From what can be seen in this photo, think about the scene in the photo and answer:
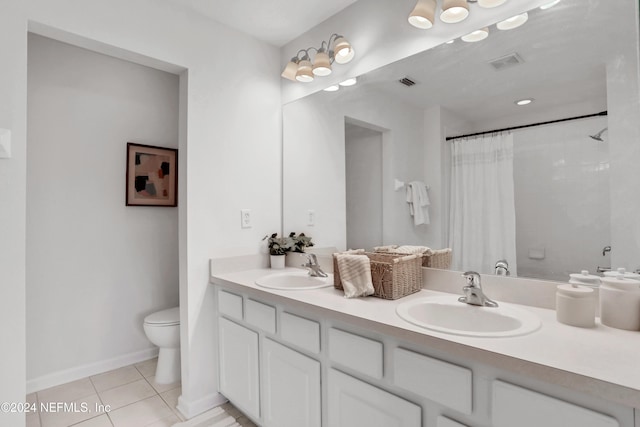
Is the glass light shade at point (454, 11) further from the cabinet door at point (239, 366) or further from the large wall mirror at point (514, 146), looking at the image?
the cabinet door at point (239, 366)

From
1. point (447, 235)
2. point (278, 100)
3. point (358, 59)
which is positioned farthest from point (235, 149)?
point (447, 235)

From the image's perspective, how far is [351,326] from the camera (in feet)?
4.20

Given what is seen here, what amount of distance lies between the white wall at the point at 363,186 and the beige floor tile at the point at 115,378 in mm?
1880

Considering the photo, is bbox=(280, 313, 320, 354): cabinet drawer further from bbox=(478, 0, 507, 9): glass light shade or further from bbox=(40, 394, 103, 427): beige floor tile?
bbox=(478, 0, 507, 9): glass light shade

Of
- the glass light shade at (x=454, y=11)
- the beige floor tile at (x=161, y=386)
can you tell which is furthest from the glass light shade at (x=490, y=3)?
the beige floor tile at (x=161, y=386)

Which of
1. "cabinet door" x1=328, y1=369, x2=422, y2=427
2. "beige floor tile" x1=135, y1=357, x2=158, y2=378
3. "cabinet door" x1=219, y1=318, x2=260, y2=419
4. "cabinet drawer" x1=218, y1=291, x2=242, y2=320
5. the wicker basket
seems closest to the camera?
"cabinet door" x1=328, y1=369, x2=422, y2=427

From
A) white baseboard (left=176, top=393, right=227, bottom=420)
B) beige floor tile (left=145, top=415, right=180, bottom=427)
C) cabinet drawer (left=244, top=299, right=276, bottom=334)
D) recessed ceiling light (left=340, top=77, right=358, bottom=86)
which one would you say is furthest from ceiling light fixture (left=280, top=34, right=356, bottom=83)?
beige floor tile (left=145, top=415, right=180, bottom=427)

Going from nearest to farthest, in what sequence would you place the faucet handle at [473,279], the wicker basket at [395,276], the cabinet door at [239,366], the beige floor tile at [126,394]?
the faucet handle at [473,279] < the wicker basket at [395,276] < the cabinet door at [239,366] < the beige floor tile at [126,394]

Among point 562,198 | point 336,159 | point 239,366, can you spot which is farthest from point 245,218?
point 562,198

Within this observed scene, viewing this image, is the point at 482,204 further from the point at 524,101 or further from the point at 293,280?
the point at 293,280

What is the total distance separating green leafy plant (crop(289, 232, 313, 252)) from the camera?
7.52 feet

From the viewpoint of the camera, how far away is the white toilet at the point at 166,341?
228 cm

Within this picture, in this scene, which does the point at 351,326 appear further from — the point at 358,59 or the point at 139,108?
the point at 139,108

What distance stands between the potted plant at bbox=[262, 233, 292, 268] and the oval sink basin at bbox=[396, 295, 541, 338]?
1.13 metres
